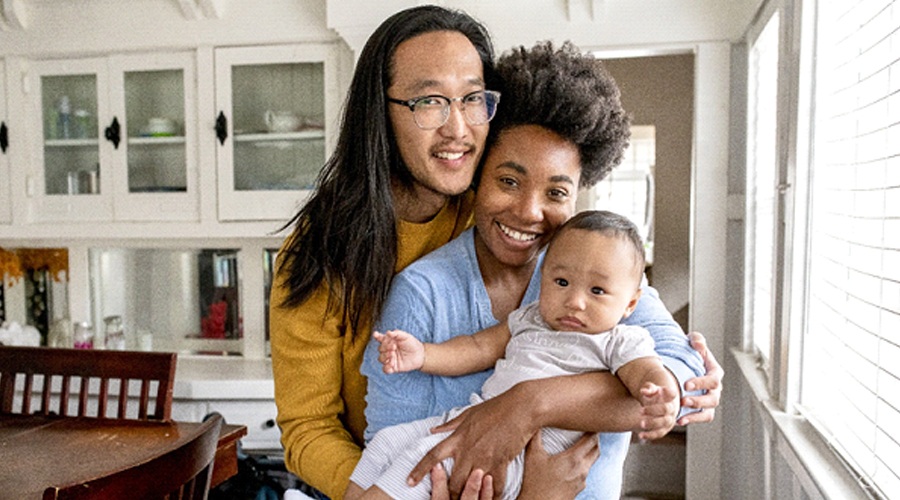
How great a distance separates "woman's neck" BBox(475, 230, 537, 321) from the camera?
1.25 m

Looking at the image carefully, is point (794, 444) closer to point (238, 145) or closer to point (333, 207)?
point (333, 207)

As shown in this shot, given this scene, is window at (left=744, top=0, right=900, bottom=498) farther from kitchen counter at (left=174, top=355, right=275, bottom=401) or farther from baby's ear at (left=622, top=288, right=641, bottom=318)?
kitchen counter at (left=174, top=355, right=275, bottom=401)

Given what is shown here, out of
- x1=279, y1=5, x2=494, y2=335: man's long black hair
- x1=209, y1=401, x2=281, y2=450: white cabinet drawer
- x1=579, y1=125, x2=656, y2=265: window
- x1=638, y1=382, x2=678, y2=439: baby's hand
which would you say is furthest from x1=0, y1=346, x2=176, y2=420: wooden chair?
x1=579, y1=125, x2=656, y2=265: window

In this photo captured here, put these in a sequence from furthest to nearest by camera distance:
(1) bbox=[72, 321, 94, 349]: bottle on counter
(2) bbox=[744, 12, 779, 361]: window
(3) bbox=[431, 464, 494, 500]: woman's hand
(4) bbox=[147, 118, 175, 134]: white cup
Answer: (1) bbox=[72, 321, 94, 349]: bottle on counter < (4) bbox=[147, 118, 175, 134]: white cup < (2) bbox=[744, 12, 779, 361]: window < (3) bbox=[431, 464, 494, 500]: woman's hand

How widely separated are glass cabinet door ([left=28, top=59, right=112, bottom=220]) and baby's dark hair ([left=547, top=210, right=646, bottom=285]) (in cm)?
252

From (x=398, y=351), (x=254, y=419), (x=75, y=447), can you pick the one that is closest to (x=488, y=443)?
(x=398, y=351)

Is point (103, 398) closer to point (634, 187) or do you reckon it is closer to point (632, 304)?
point (632, 304)

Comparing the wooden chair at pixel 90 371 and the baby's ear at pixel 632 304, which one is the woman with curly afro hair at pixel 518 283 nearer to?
the baby's ear at pixel 632 304

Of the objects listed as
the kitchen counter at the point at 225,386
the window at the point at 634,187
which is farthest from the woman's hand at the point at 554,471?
the window at the point at 634,187

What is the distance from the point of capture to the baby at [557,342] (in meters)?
1.08

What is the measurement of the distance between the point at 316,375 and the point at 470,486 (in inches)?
13.9

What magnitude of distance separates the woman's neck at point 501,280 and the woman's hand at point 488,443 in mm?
213

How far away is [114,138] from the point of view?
3004 millimetres

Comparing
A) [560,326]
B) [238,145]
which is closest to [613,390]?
[560,326]
